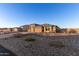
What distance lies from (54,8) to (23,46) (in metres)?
0.55

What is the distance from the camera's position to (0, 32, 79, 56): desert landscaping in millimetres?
2508

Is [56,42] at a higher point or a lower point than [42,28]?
lower

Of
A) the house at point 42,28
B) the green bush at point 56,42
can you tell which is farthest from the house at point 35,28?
the green bush at point 56,42

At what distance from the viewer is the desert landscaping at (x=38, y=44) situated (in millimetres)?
2508

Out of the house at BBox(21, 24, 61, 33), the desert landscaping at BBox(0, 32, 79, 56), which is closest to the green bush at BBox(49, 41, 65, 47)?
the desert landscaping at BBox(0, 32, 79, 56)

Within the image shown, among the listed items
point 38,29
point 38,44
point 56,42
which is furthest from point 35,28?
point 56,42

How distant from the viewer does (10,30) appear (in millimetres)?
2533

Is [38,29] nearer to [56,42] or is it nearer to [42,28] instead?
[42,28]

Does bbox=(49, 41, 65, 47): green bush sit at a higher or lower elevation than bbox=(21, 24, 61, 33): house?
lower

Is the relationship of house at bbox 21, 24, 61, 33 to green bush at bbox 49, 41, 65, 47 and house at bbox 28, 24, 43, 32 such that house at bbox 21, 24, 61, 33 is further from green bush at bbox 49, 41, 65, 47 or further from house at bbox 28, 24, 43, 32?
green bush at bbox 49, 41, 65, 47

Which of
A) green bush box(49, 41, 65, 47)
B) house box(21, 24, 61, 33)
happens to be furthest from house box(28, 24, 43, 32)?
green bush box(49, 41, 65, 47)

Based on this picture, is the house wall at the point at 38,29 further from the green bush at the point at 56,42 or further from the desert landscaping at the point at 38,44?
the green bush at the point at 56,42

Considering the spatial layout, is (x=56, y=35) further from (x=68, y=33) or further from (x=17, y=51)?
(x=17, y=51)

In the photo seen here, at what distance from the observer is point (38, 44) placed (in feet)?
8.28
